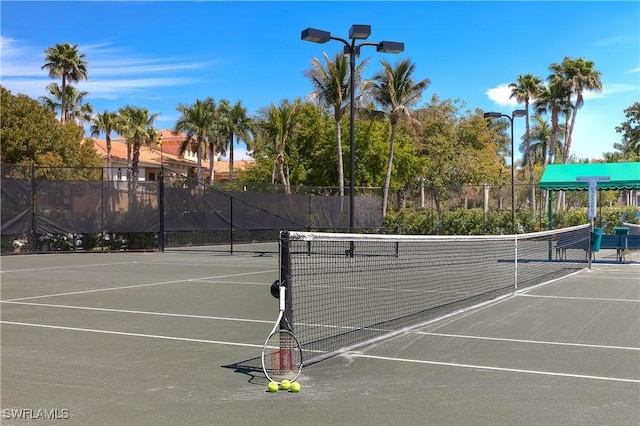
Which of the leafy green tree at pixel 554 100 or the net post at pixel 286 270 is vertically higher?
the leafy green tree at pixel 554 100

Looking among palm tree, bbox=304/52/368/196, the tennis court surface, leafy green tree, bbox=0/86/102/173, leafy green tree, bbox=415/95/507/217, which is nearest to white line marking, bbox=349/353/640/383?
the tennis court surface

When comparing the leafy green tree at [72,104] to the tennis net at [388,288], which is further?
the leafy green tree at [72,104]

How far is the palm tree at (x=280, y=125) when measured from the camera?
4688cm

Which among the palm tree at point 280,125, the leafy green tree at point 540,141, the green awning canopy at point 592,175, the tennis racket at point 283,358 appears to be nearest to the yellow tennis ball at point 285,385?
the tennis racket at point 283,358

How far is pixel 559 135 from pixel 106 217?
6879cm

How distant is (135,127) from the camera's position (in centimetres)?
5903

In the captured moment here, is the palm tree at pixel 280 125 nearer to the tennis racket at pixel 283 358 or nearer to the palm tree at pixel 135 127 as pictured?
the palm tree at pixel 135 127

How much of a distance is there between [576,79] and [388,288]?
44.0 meters

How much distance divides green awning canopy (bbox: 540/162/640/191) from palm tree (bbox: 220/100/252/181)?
45.5 metres

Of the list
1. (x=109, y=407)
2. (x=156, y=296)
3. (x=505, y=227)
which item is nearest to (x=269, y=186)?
(x=505, y=227)

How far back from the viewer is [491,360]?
21.5 feet

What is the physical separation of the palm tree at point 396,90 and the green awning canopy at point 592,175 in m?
18.4

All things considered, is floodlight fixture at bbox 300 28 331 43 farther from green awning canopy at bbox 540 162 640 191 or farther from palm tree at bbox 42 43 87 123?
palm tree at bbox 42 43 87 123

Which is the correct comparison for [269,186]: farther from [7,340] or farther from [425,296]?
[7,340]
